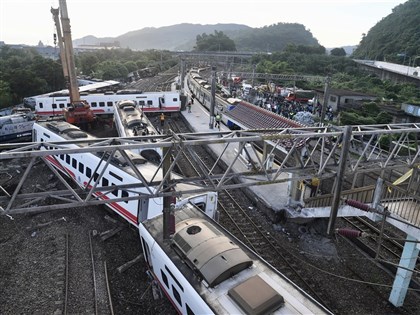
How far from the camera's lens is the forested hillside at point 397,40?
3240 inches

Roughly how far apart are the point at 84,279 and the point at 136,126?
40.2 ft

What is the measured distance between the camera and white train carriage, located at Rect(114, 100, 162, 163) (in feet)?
57.9

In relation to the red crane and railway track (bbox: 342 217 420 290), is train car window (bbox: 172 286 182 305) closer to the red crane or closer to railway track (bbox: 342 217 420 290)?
railway track (bbox: 342 217 420 290)

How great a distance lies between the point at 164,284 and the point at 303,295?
15.4ft

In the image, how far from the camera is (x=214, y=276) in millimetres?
8406

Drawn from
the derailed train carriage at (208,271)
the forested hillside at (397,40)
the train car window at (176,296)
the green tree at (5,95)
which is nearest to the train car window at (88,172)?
the derailed train carriage at (208,271)

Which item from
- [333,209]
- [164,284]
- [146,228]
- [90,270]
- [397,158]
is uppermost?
[397,158]

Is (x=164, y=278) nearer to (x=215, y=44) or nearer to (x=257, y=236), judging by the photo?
(x=257, y=236)

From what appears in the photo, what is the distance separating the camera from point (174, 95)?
123 ft

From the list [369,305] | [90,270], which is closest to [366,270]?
[369,305]

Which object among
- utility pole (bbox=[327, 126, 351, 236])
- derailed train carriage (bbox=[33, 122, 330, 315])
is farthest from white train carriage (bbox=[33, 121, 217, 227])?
utility pole (bbox=[327, 126, 351, 236])

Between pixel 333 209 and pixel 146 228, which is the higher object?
pixel 333 209

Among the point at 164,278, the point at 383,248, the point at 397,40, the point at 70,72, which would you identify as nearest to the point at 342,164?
the point at 383,248

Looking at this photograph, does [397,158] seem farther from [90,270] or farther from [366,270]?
[90,270]
